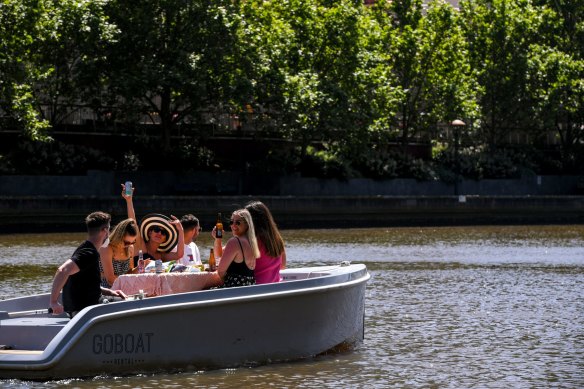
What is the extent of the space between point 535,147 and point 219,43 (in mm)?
24338

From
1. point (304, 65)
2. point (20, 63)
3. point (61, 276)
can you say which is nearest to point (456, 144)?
point (304, 65)

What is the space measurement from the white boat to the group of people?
0.46 meters

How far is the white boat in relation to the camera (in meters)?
12.9

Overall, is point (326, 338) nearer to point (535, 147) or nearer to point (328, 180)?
Result: point (328, 180)

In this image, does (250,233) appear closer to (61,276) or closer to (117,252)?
(117,252)

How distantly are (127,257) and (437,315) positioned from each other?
6.06 meters

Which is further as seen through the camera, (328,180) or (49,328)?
(328,180)

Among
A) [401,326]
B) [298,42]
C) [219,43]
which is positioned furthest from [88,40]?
[401,326]

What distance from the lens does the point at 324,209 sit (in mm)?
47438

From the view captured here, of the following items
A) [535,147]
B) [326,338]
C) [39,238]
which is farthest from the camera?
[535,147]

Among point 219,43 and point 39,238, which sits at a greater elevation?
point 219,43

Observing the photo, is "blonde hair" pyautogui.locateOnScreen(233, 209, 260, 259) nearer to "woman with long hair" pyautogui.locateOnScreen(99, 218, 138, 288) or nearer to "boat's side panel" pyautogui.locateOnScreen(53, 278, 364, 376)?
"boat's side panel" pyautogui.locateOnScreen(53, 278, 364, 376)

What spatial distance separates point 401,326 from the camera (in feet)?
58.4

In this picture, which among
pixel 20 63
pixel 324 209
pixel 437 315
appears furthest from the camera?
pixel 324 209
